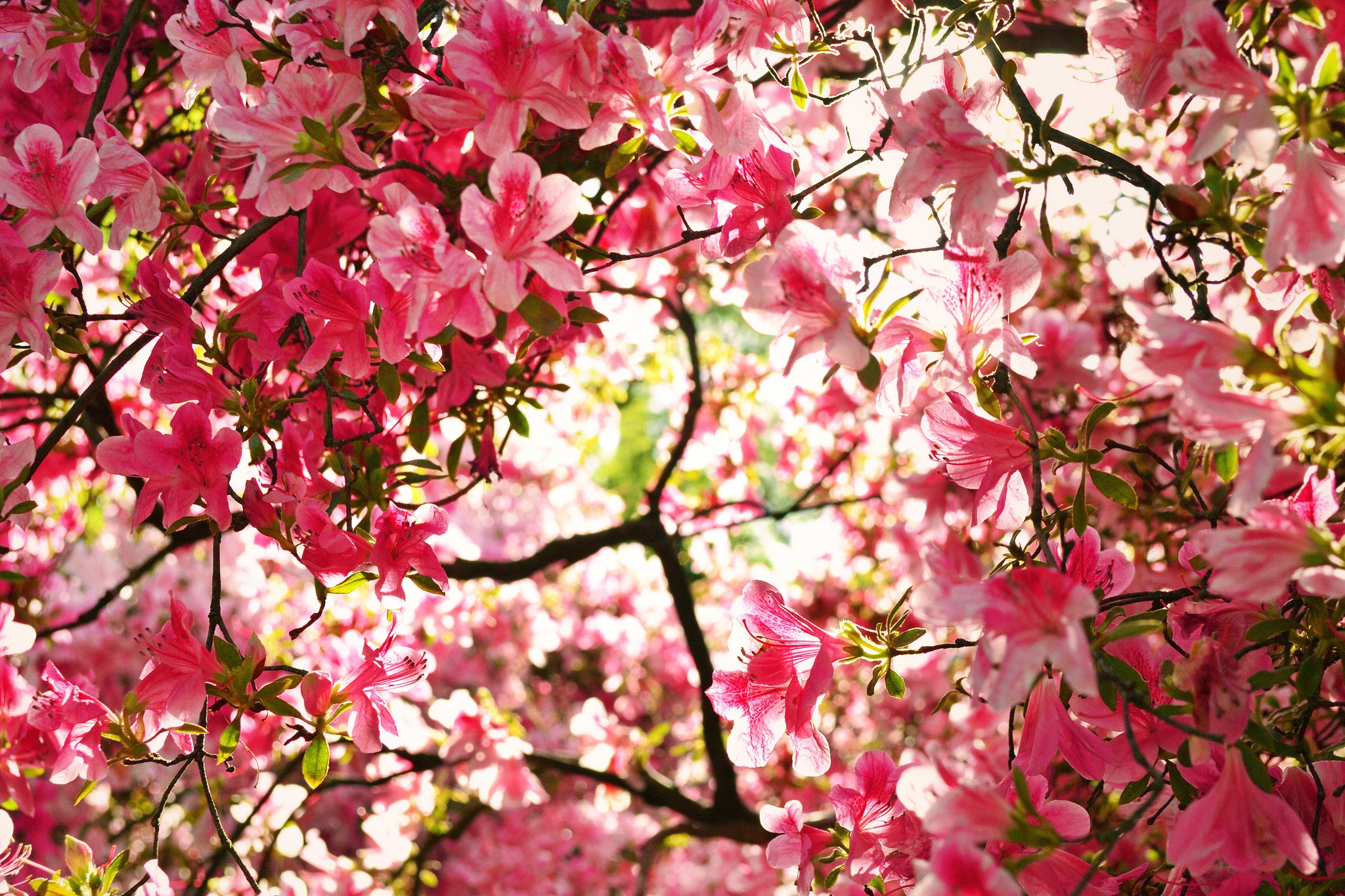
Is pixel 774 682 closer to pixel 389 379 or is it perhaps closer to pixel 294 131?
pixel 389 379

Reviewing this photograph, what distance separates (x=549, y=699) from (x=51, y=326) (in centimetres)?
472

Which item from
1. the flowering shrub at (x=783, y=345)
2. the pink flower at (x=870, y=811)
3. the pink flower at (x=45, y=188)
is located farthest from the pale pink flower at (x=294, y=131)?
the pink flower at (x=870, y=811)

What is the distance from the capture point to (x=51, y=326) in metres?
1.16

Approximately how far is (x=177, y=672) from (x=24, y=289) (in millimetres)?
464

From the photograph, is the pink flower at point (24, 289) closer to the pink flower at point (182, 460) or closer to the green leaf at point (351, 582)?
the pink flower at point (182, 460)

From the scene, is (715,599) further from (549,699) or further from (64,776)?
(64,776)

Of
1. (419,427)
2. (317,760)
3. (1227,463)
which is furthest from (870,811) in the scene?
(419,427)

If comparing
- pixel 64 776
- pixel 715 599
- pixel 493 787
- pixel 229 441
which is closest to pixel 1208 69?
pixel 229 441

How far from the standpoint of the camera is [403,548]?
1.15 metres

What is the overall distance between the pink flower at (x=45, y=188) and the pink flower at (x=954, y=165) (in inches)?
35.0

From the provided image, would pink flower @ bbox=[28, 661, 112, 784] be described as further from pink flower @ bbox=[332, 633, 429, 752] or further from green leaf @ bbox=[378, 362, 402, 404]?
green leaf @ bbox=[378, 362, 402, 404]

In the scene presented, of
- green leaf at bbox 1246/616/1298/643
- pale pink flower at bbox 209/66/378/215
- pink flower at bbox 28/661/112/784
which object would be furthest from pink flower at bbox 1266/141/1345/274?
pink flower at bbox 28/661/112/784

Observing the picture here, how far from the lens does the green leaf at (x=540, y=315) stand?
36.4 inches

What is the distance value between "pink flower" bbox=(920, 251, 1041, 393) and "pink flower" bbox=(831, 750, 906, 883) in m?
0.43
